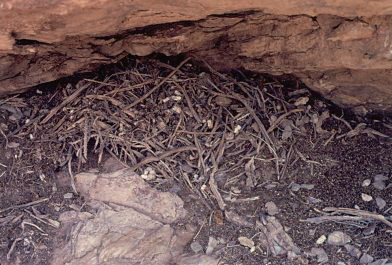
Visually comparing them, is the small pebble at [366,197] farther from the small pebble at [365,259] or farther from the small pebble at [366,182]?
the small pebble at [365,259]

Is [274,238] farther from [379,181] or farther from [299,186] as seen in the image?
[379,181]

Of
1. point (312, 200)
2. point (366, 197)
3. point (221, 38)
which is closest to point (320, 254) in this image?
point (312, 200)

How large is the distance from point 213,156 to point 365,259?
0.88 metres

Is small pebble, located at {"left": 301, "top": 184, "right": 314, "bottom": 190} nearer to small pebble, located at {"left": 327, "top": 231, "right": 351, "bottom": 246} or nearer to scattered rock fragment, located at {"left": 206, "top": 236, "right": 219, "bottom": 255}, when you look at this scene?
small pebble, located at {"left": 327, "top": 231, "right": 351, "bottom": 246}

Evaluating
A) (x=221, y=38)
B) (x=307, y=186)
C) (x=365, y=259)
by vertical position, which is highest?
(x=221, y=38)

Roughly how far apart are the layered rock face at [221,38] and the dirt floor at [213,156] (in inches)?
5.6

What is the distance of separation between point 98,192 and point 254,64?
103 centimetres

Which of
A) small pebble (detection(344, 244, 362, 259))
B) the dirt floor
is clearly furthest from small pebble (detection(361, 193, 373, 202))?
small pebble (detection(344, 244, 362, 259))

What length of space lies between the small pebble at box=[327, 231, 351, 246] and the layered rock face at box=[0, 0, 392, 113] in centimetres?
75

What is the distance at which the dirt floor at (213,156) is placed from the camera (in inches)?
94.9

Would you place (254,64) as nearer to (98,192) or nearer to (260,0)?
(260,0)

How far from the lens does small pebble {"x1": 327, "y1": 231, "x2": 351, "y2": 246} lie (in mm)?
2354

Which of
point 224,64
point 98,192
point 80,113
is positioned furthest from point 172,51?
point 98,192

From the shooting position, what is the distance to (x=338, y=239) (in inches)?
92.8
